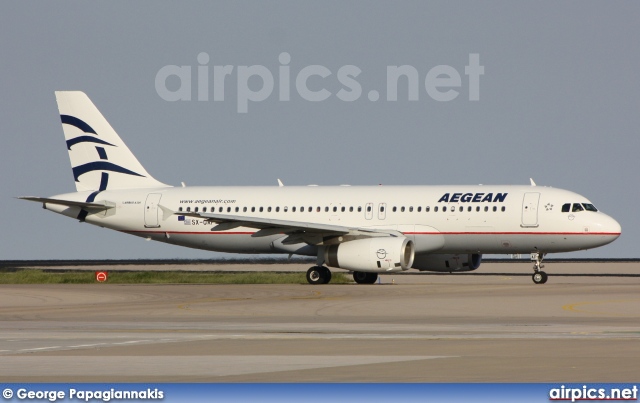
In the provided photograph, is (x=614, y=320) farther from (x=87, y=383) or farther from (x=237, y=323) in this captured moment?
(x=87, y=383)

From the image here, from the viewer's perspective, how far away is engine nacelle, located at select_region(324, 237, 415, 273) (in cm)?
4653

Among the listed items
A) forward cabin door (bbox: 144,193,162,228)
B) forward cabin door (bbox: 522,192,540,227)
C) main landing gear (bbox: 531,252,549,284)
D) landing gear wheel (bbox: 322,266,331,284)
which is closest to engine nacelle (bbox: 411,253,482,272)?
main landing gear (bbox: 531,252,549,284)

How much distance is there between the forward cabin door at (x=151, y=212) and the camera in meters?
53.9

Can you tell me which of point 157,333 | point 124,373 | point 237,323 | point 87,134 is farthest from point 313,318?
point 87,134

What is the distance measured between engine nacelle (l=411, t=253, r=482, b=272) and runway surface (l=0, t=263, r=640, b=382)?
25.6ft

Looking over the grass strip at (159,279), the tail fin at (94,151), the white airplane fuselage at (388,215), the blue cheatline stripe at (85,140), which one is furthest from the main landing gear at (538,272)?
the blue cheatline stripe at (85,140)

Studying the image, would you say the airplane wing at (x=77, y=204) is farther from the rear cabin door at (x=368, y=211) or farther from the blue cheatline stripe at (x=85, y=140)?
the rear cabin door at (x=368, y=211)

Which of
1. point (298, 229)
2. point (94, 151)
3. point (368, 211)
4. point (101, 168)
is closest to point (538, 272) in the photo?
point (368, 211)

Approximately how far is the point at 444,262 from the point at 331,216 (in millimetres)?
5202

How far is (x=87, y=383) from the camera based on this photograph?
15.8 metres

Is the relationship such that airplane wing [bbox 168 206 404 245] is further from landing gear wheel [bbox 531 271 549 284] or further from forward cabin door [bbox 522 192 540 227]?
landing gear wheel [bbox 531 271 549 284]

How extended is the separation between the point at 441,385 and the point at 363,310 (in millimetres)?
17601

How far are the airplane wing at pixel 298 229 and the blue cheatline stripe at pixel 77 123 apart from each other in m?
10.3

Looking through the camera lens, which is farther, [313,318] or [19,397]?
[313,318]
